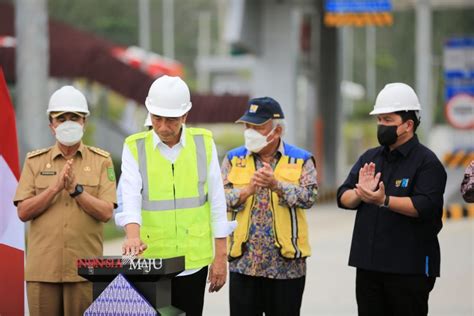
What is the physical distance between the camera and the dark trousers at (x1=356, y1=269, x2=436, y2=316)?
7422mm

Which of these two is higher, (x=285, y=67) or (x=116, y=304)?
(x=285, y=67)

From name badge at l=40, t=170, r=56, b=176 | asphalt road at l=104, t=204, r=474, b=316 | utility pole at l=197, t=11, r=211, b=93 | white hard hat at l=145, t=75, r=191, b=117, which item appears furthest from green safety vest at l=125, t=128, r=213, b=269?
utility pole at l=197, t=11, r=211, b=93

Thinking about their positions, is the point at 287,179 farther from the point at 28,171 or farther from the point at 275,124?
the point at 28,171

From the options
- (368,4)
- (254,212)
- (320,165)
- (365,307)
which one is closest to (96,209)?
(254,212)

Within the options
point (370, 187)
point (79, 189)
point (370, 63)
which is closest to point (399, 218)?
point (370, 187)

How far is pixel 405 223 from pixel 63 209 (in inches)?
82.4

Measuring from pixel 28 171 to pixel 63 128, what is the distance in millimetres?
344

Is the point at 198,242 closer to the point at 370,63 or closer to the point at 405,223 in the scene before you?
the point at 405,223

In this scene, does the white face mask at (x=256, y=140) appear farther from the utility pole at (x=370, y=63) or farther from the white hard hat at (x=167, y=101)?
the utility pole at (x=370, y=63)

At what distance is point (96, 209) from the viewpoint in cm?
732

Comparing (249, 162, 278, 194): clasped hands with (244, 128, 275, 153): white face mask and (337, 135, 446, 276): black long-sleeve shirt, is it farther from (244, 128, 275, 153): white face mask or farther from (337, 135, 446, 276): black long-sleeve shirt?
(337, 135, 446, 276): black long-sleeve shirt

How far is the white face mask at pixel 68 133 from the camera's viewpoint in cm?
739

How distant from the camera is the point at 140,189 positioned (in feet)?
22.4

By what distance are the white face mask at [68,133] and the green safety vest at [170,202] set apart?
0.63 meters
